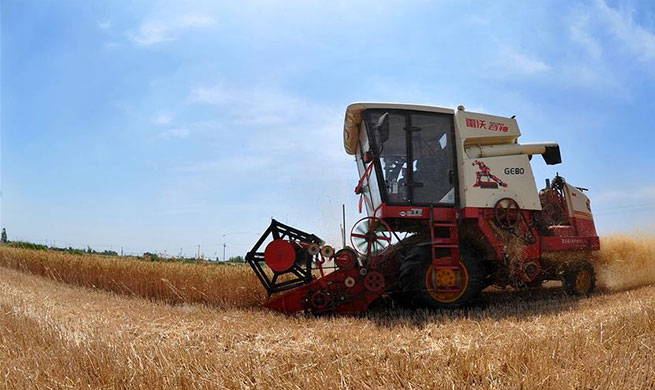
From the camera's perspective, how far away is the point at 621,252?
8.10 m

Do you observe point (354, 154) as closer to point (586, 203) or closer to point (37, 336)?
point (586, 203)

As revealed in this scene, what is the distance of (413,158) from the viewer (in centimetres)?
612

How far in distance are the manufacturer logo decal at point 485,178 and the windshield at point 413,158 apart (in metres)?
0.33

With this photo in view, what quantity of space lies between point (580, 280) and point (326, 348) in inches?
206

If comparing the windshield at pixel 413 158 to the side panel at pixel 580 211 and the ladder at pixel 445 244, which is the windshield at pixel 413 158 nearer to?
the ladder at pixel 445 244

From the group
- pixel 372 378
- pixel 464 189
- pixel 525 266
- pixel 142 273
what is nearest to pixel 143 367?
pixel 372 378

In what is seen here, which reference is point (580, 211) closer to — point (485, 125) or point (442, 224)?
point (485, 125)

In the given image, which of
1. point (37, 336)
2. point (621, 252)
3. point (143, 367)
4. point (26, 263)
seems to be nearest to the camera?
point (143, 367)

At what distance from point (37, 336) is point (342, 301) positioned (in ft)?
10.9

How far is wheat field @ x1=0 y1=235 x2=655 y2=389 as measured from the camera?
8.13 ft

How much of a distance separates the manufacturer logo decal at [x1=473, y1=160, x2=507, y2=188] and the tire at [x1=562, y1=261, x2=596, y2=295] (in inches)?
74.2

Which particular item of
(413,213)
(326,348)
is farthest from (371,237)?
(326,348)

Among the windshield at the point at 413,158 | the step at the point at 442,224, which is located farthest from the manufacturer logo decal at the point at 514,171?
the step at the point at 442,224

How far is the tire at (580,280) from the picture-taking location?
690 cm
